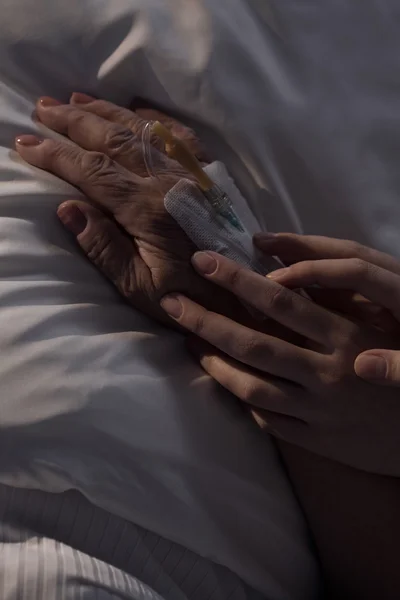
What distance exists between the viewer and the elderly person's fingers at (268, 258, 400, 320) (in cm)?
75

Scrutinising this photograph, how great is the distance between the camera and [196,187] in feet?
2.55

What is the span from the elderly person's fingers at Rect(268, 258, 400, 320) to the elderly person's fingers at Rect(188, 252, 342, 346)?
0.03 metres

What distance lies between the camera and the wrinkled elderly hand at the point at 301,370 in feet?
2.41

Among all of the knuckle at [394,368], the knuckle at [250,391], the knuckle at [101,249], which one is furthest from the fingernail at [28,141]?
the knuckle at [394,368]

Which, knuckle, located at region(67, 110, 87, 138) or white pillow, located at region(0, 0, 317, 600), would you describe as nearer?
white pillow, located at region(0, 0, 317, 600)

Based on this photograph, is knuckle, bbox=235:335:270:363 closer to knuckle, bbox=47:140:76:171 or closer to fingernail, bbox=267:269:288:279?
fingernail, bbox=267:269:288:279

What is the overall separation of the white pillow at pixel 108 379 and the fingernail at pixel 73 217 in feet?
0.05

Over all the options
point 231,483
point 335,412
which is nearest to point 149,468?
point 231,483

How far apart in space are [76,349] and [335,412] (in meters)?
0.30

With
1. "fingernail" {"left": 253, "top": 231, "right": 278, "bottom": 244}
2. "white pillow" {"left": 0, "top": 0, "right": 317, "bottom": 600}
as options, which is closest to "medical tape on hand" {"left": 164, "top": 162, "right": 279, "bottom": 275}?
"fingernail" {"left": 253, "top": 231, "right": 278, "bottom": 244}

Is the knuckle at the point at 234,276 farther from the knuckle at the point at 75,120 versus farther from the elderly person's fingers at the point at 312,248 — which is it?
the knuckle at the point at 75,120

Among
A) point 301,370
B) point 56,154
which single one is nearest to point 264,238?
point 301,370

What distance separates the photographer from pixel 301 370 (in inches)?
29.0

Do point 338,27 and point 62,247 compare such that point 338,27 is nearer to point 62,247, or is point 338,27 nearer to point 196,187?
point 196,187
